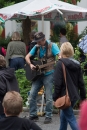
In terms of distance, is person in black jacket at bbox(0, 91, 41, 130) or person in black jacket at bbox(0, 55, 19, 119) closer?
person in black jacket at bbox(0, 91, 41, 130)

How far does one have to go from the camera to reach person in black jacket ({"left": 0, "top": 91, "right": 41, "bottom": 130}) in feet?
13.1

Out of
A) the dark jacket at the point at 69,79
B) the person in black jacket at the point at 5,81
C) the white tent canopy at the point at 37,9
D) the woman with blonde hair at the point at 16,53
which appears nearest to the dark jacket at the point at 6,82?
the person in black jacket at the point at 5,81

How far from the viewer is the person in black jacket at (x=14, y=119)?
3.98 metres

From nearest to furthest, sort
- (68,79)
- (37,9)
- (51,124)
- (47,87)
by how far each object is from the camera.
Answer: (68,79), (47,87), (51,124), (37,9)

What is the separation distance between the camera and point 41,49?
750 cm

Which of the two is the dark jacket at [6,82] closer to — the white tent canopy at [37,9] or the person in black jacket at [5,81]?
the person in black jacket at [5,81]

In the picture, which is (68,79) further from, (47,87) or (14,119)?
(14,119)

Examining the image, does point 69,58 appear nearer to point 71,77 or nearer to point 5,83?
point 71,77

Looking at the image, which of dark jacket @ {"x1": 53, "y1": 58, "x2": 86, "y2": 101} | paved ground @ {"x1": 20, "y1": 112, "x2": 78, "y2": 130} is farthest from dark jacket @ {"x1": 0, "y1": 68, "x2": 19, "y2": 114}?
paved ground @ {"x1": 20, "y1": 112, "x2": 78, "y2": 130}

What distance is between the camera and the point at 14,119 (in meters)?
4.04

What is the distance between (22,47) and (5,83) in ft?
20.5

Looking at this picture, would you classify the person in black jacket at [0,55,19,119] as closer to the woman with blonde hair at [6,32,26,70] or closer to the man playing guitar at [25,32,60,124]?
the man playing guitar at [25,32,60,124]

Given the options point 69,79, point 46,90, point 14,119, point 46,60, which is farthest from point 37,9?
point 14,119

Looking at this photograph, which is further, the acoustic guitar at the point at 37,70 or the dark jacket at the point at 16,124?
the acoustic guitar at the point at 37,70
